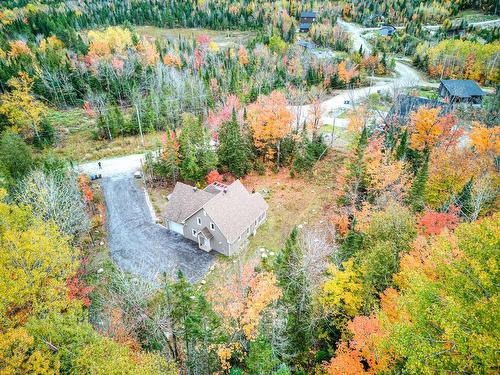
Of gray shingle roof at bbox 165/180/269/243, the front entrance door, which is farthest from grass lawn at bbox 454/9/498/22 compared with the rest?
the front entrance door

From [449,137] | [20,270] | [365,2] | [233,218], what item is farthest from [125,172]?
[365,2]

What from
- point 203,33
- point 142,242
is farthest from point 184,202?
point 203,33

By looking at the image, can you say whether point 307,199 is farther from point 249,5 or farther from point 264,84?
point 249,5

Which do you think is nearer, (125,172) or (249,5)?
(125,172)

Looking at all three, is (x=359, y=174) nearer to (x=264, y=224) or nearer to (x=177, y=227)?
(x=264, y=224)

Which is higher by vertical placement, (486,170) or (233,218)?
(486,170)

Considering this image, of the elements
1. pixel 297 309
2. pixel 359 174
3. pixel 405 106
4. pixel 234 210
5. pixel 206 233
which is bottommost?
pixel 206 233

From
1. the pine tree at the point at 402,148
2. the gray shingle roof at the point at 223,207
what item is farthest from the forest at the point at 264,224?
the gray shingle roof at the point at 223,207
